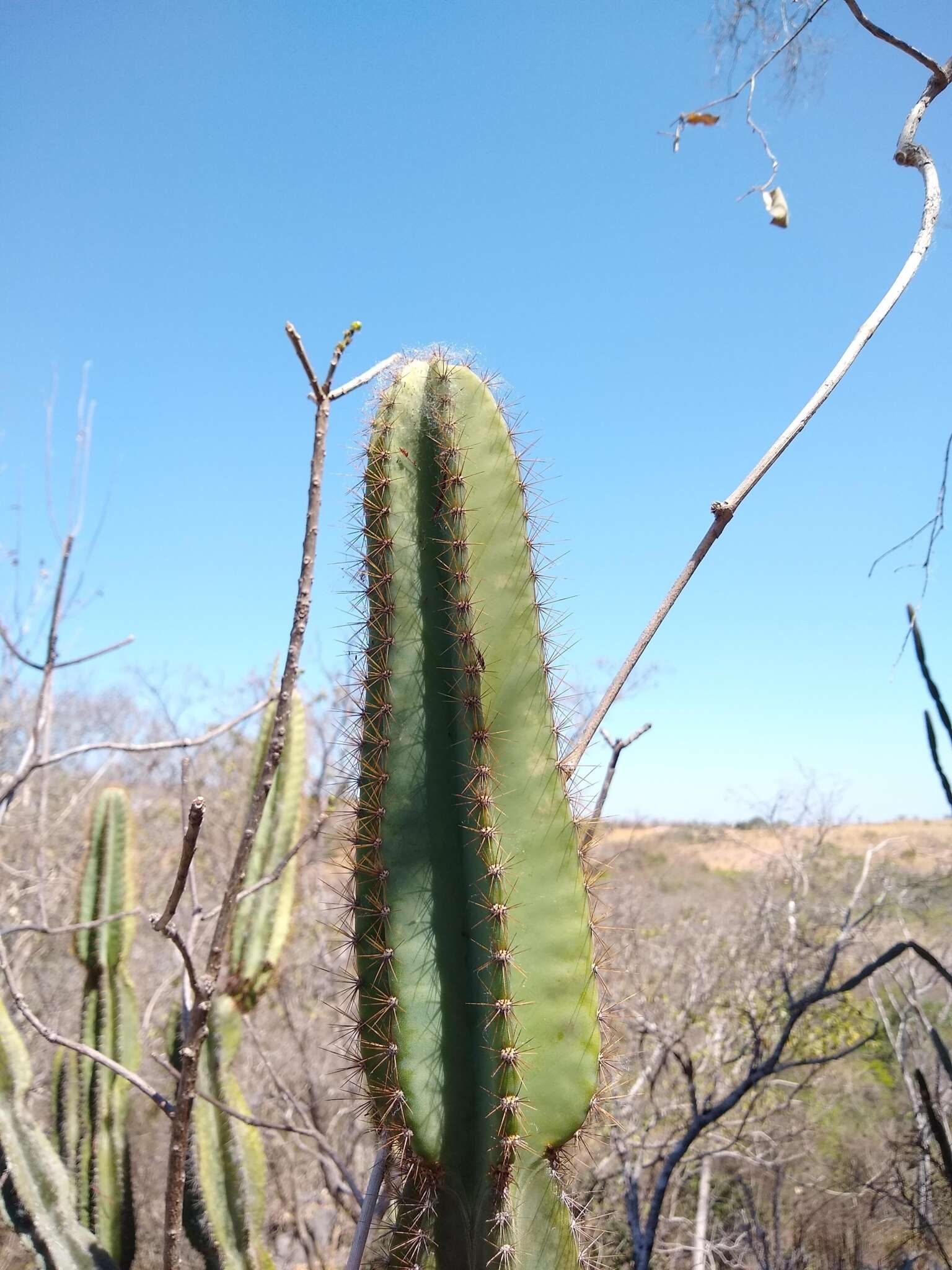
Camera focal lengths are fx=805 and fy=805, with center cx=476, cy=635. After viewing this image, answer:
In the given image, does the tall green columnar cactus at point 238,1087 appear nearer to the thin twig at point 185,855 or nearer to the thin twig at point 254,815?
the thin twig at point 254,815

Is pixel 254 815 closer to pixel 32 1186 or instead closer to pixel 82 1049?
pixel 82 1049

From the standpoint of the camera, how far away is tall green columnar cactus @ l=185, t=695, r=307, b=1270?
2994 mm

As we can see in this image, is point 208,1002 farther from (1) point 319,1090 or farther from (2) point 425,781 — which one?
(1) point 319,1090

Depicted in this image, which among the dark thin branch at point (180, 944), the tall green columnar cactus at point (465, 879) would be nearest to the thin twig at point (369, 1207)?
the tall green columnar cactus at point (465, 879)

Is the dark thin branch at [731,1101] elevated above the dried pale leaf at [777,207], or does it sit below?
below

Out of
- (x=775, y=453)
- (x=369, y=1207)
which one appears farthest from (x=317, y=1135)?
(x=775, y=453)

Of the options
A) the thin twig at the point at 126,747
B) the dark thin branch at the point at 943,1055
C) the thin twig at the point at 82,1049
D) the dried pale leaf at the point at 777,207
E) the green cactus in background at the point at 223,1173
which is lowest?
the green cactus in background at the point at 223,1173

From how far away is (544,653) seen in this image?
4.61 feet

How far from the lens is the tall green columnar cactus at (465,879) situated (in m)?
1.22

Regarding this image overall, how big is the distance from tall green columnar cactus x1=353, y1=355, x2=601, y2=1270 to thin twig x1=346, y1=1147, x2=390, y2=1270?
32 millimetres

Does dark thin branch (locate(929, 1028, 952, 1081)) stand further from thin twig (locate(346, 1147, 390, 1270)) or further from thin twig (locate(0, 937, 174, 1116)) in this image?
thin twig (locate(0, 937, 174, 1116))

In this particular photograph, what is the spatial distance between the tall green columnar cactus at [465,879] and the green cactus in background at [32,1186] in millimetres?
2063

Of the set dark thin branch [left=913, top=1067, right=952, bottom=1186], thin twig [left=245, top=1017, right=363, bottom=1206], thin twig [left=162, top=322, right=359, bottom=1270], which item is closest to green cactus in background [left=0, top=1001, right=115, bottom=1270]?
thin twig [left=245, top=1017, right=363, bottom=1206]

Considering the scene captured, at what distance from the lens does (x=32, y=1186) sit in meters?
2.62
